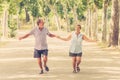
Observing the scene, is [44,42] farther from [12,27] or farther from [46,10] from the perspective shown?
[46,10]

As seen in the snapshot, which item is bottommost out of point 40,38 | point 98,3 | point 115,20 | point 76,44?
point 76,44

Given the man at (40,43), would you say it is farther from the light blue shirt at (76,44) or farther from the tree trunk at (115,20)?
the tree trunk at (115,20)

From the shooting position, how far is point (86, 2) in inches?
2071

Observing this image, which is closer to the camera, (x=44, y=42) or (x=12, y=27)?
(x=44, y=42)

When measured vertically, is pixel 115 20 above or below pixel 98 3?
below

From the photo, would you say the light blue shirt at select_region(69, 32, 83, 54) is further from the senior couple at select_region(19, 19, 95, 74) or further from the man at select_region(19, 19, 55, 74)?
the man at select_region(19, 19, 55, 74)

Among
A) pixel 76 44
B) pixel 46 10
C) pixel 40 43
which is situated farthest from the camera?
pixel 46 10

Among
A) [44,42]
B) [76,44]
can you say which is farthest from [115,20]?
[44,42]

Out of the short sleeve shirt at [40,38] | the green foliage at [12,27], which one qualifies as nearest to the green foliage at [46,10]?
the green foliage at [12,27]

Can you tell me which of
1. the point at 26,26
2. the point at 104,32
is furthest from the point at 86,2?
the point at 26,26

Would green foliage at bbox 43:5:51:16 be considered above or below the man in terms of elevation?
above

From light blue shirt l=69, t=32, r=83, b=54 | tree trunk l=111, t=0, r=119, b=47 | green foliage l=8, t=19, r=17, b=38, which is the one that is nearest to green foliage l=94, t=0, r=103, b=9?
tree trunk l=111, t=0, r=119, b=47

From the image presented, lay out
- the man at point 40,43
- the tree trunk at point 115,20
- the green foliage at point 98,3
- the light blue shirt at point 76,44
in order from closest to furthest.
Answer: the man at point 40,43
the light blue shirt at point 76,44
the tree trunk at point 115,20
the green foliage at point 98,3

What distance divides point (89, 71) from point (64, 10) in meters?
65.1
